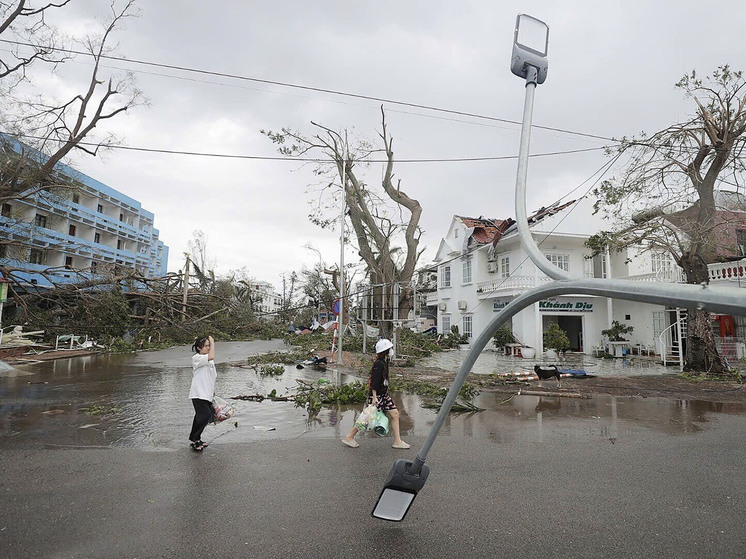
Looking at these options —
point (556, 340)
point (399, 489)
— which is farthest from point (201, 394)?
point (556, 340)

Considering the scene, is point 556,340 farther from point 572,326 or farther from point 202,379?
point 202,379

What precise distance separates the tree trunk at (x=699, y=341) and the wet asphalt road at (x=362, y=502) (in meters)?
10.0

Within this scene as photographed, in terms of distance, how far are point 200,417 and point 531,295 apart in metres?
5.21

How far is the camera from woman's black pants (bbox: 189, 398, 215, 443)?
608 cm

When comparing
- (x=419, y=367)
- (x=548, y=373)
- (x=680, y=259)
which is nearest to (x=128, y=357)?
(x=419, y=367)

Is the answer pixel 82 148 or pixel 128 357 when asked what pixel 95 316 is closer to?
pixel 128 357

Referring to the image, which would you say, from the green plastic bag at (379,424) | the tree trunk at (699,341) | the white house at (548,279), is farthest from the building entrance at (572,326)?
the green plastic bag at (379,424)

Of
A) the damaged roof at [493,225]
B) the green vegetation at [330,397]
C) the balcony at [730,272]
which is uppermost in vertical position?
the damaged roof at [493,225]

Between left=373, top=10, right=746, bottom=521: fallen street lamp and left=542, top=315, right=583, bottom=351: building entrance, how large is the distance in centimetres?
2540

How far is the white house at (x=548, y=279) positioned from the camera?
22.5 meters

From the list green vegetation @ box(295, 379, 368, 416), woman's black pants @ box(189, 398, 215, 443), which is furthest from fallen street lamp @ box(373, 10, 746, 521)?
green vegetation @ box(295, 379, 368, 416)

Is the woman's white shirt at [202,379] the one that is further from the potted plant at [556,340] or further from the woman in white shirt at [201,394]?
the potted plant at [556,340]

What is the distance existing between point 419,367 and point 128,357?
11.7 m

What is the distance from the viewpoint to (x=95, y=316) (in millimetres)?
20328
